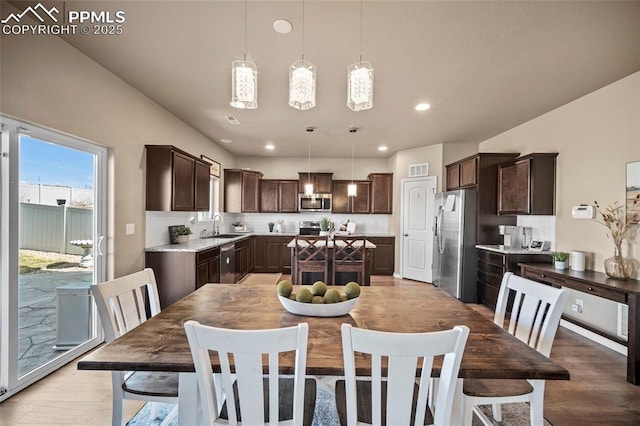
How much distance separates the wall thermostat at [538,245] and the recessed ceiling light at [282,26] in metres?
4.20

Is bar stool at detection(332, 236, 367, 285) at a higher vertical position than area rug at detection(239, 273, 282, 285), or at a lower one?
higher

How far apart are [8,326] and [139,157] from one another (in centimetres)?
204

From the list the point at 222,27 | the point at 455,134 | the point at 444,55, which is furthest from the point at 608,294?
the point at 222,27

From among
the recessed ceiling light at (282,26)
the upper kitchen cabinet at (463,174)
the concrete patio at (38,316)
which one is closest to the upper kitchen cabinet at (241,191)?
the concrete patio at (38,316)

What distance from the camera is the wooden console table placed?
2.39m

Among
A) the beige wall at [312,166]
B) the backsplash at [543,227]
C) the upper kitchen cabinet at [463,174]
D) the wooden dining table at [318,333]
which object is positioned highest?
the beige wall at [312,166]

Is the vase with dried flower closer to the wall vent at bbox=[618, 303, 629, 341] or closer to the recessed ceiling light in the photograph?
the wall vent at bbox=[618, 303, 629, 341]

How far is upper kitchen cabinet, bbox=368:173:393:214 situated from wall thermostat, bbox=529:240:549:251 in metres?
3.08

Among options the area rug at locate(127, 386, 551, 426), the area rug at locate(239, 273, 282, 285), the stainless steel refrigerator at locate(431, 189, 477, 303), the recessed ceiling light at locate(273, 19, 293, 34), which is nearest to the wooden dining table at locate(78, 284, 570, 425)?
the area rug at locate(127, 386, 551, 426)

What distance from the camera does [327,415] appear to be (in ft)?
6.70

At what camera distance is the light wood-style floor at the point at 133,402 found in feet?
6.48

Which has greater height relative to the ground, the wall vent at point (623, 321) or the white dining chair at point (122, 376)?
the white dining chair at point (122, 376)

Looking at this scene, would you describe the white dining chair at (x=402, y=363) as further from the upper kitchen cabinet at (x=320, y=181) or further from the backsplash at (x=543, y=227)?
the upper kitchen cabinet at (x=320, y=181)

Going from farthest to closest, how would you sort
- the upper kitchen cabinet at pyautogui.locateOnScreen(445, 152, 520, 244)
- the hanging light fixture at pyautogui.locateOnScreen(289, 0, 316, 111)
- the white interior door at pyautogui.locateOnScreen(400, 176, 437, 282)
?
the white interior door at pyautogui.locateOnScreen(400, 176, 437, 282)
the upper kitchen cabinet at pyautogui.locateOnScreen(445, 152, 520, 244)
the hanging light fixture at pyautogui.locateOnScreen(289, 0, 316, 111)
